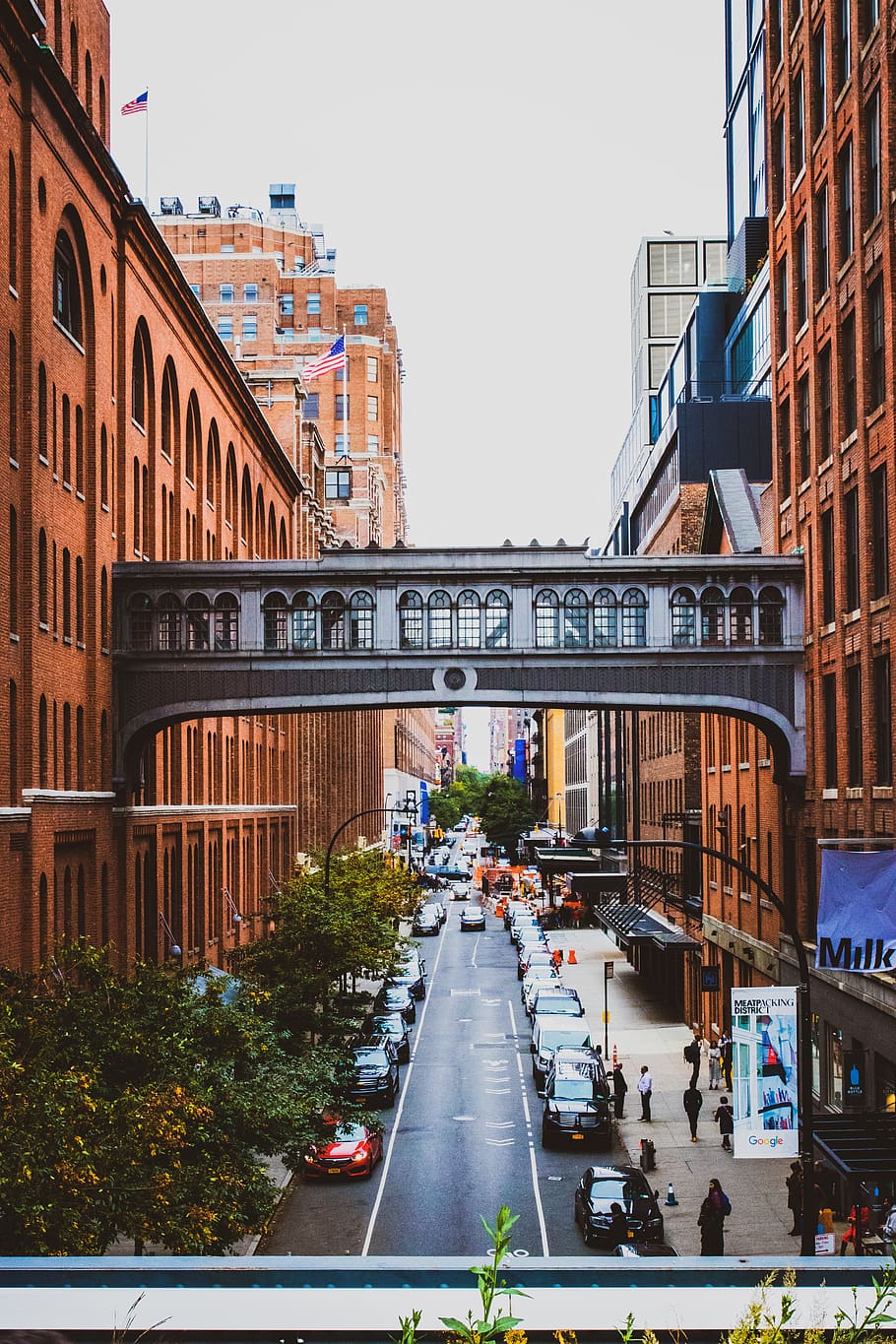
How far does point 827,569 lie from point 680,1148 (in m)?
13.7

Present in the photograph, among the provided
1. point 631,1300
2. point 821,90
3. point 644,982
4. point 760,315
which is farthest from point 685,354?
point 631,1300

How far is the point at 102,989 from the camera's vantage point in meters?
23.6

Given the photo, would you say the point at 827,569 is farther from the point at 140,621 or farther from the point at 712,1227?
the point at 140,621

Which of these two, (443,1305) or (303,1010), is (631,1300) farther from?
(303,1010)

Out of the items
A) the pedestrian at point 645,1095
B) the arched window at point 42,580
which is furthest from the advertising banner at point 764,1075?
the pedestrian at point 645,1095

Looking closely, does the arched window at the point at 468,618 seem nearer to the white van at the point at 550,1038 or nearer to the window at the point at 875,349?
the white van at the point at 550,1038

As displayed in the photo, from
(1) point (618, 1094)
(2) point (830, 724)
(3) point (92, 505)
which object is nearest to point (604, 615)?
(2) point (830, 724)

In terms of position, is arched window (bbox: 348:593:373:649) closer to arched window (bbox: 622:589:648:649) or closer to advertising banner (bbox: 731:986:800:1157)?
arched window (bbox: 622:589:648:649)

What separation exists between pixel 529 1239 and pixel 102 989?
30.3 ft

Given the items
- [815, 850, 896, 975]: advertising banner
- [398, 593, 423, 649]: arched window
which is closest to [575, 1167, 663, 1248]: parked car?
[815, 850, 896, 975]: advertising banner

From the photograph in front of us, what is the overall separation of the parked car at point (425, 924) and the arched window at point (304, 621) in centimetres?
5503

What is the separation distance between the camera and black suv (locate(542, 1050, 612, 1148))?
1435 inches

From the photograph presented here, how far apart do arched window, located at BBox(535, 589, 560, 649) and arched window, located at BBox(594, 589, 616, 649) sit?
3.17ft

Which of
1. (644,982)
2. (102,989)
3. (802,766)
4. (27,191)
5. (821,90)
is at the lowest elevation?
(644,982)
